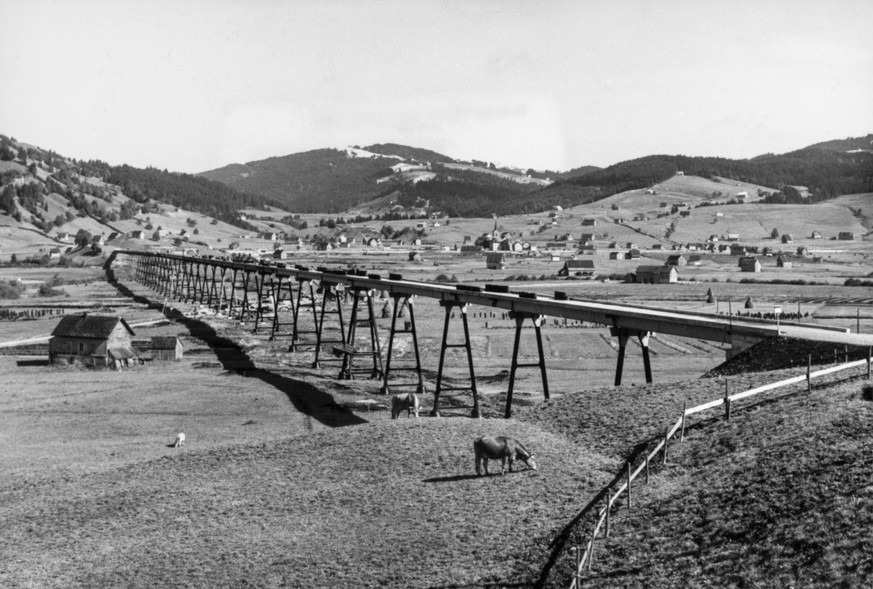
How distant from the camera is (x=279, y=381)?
57875 millimetres

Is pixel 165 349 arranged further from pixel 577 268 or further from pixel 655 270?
pixel 577 268

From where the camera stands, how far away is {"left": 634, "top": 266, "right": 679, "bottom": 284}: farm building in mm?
130750

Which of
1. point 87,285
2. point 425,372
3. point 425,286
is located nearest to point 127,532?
point 425,286

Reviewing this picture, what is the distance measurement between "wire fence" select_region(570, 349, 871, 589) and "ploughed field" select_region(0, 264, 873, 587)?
346mm

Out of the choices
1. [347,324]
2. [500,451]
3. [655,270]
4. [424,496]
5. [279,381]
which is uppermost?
[655,270]

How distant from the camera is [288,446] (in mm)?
31672

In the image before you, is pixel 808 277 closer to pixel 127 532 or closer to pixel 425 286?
pixel 425 286

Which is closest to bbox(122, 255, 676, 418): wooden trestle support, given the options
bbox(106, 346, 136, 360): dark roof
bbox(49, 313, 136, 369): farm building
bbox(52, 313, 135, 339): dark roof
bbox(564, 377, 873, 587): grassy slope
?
bbox(106, 346, 136, 360): dark roof

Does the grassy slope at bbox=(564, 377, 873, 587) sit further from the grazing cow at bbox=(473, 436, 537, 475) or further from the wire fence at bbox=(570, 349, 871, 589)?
the grazing cow at bbox=(473, 436, 537, 475)

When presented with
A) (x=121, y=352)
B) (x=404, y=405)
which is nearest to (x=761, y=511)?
(x=404, y=405)

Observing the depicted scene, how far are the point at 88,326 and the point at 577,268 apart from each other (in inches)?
3819

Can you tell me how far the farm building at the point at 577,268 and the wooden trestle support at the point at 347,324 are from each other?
41.0 m

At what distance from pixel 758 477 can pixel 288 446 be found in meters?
17.1

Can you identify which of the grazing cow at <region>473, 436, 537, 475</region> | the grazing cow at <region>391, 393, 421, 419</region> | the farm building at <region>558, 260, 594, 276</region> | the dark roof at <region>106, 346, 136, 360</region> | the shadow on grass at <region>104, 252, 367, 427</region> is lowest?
the shadow on grass at <region>104, 252, 367, 427</region>
